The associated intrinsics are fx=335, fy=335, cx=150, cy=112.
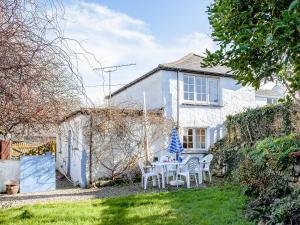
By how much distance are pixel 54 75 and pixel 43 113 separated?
80 centimetres

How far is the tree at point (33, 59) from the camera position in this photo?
2.85 m

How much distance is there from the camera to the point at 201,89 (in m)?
18.8

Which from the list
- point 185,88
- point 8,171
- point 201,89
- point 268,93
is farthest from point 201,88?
point 8,171

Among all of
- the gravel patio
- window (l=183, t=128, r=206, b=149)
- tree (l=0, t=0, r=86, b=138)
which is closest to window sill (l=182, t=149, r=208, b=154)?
window (l=183, t=128, r=206, b=149)

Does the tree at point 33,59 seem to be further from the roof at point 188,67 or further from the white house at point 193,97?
the roof at point 188,67

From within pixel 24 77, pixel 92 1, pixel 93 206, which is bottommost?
pixel 93 206

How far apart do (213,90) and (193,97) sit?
144 centimetres

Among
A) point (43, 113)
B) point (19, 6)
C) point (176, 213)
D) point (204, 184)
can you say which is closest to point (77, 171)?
point (204, 184)

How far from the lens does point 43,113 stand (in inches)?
151

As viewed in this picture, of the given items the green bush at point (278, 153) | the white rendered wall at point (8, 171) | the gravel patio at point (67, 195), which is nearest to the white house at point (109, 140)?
the gravel patio at point (67, 195)

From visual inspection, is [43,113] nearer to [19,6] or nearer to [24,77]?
[24,77]

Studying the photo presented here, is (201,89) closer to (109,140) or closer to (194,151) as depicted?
(194,151)

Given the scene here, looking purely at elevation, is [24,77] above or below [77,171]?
above

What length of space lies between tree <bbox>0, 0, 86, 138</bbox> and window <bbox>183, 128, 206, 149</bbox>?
15.2 m
